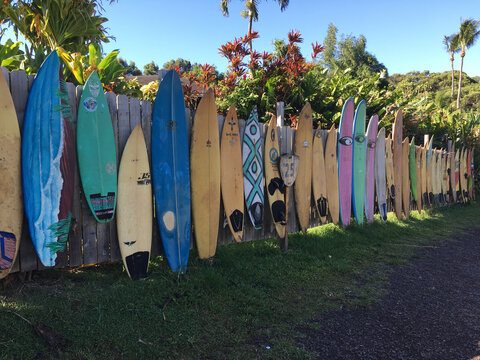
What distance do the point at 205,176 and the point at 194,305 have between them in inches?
42.3

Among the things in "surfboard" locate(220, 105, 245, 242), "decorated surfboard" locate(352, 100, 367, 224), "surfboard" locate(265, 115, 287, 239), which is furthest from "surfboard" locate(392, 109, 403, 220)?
"surfboard" locate(220, 105, 245, 242)

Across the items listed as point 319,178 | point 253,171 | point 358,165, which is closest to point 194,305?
point 253,171

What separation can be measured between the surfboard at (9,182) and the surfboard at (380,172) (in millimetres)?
Answer: 4641

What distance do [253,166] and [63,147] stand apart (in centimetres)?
173

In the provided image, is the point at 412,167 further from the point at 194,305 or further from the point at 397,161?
the point at 194,305

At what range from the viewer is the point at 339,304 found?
2.56 metres

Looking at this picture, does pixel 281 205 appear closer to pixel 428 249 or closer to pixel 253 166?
pixel 253 166

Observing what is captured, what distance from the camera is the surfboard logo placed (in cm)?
221

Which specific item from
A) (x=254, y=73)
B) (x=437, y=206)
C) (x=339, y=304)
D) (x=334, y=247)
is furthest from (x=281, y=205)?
(x=437, y=206)

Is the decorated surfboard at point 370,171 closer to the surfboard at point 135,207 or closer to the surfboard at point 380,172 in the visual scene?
the surfboard at point 380,172

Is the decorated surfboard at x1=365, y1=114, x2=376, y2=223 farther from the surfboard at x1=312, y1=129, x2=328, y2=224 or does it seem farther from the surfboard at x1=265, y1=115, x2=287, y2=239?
the surfboard at x1=265, y1=115, x2=287, y2=239

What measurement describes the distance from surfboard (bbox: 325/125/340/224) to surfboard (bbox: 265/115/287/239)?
95cm

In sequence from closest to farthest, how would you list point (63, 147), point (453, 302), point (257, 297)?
point (63, 147)
point (257, 297)
point (453, 302)

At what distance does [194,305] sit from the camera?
2215 mm
